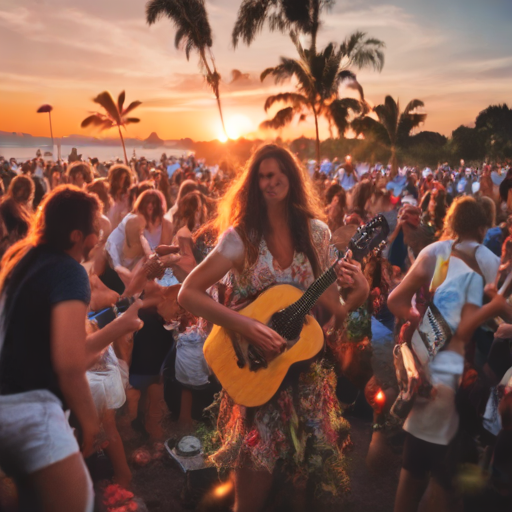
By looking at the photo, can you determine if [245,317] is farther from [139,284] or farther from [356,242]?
[139,284]

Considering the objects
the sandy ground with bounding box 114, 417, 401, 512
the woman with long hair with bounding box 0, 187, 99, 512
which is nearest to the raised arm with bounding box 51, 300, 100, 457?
the woman with long hair with bounding box 0, 187, 99, 512

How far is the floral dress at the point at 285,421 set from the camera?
205 centimetres

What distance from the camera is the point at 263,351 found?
204cm

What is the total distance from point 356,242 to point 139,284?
Answer: 136 cm

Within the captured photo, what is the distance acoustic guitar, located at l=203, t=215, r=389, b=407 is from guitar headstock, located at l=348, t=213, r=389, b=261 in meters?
0.01

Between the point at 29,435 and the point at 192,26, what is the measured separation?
3353mm

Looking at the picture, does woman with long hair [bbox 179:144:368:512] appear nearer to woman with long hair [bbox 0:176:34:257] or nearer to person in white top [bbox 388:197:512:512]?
person in white top [bbox 388:197:512:512]

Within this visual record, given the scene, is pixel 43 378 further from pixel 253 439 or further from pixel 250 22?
pixel 250 22

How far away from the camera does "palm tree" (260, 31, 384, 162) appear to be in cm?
382

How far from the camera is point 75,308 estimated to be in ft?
5.61

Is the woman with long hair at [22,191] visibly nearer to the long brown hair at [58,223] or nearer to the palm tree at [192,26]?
the palm tree at [192,26]

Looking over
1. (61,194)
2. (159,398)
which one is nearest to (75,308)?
(61,194)

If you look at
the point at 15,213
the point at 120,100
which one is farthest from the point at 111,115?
the point at 15,213

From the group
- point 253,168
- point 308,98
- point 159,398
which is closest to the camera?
point 253,168
